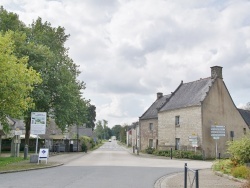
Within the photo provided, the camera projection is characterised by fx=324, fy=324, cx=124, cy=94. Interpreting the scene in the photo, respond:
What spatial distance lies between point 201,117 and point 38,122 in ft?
68.7

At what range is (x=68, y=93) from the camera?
30.8 meters

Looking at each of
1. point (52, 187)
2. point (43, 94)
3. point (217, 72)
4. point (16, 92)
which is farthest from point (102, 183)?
point (217, 72)

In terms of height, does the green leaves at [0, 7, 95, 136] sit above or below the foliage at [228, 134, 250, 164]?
above

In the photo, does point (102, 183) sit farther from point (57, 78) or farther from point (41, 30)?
point (41, 30)

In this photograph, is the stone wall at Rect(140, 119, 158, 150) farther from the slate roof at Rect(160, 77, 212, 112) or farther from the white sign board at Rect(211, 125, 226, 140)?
the white sign board at Rect(211, 125, 226, 140)

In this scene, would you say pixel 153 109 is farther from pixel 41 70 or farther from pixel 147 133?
pixel 41 70

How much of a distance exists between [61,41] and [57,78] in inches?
431

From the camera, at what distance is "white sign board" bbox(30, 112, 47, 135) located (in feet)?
81.1

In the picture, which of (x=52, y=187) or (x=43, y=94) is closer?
(x=52, y=187)

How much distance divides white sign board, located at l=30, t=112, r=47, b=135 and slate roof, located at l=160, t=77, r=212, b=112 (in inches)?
824

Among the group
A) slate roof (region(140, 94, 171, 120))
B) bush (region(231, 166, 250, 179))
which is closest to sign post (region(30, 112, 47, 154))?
bush (region(231, 166, 250, 179))

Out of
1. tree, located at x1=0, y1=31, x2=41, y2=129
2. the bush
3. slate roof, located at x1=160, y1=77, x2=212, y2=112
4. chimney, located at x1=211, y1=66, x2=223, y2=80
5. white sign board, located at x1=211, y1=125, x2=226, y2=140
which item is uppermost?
chimney, located at x1=211, y1=66, x2=223, y2=80

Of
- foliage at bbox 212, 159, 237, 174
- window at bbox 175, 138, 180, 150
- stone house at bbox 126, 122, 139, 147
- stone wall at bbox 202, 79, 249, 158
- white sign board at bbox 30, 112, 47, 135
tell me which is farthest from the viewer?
stone house at bbox 126, 122, 139, 147

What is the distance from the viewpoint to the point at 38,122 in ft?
81.7
